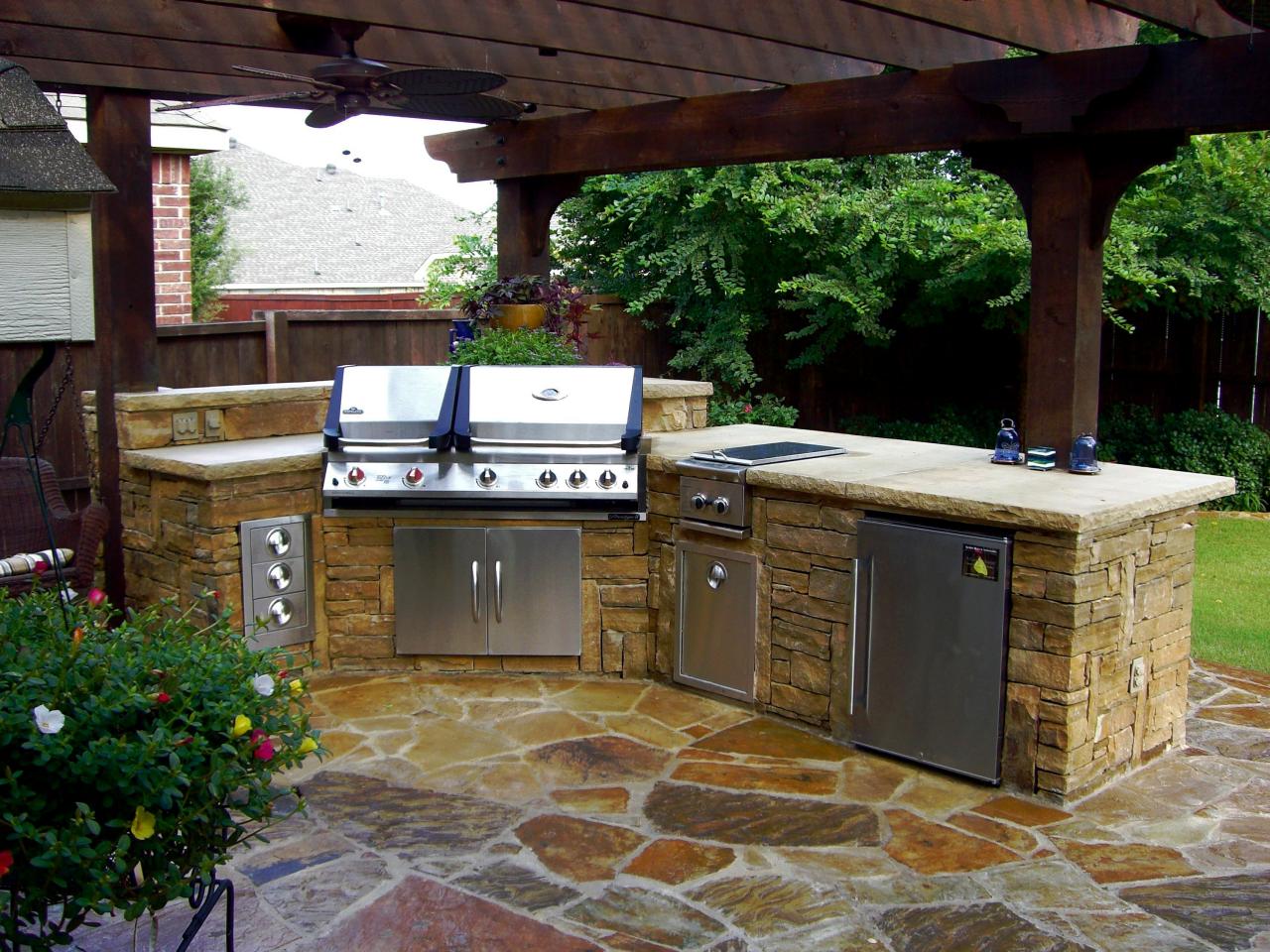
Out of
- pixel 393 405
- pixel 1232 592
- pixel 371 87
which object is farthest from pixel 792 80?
pixel 1232 592

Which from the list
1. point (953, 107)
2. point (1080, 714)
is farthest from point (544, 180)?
point (1080, 714)

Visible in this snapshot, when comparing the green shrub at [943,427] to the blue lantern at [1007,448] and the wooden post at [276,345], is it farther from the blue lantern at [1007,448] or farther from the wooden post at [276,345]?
the blue lantern at [1007,448]

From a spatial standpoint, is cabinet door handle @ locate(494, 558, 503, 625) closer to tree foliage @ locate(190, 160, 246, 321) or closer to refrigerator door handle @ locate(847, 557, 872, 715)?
refrigerator door handle @ locate(847, 557, 872, 715)

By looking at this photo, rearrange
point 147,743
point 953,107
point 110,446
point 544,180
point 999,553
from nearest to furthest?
point 147,743
point 999,553
point 953,107
point 110,446
point 544,180

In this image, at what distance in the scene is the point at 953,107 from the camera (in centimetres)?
507

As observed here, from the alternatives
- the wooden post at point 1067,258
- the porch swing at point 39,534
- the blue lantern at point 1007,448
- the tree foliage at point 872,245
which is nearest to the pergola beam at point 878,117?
the wooden post at point 1067,258

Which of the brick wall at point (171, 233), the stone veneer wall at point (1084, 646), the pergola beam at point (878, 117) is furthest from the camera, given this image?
the brick wall at point (171, 233)

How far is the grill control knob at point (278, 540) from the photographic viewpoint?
5105 mm

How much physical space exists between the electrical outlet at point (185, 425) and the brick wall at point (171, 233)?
368cm

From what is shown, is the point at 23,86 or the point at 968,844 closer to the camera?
the point at 23,86

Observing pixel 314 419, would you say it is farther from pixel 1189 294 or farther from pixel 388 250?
pixel 388 250

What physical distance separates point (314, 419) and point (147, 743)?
12.2 feet

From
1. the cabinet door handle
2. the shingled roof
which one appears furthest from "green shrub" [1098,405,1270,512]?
the shingled roof

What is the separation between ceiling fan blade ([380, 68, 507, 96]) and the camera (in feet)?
13.9
